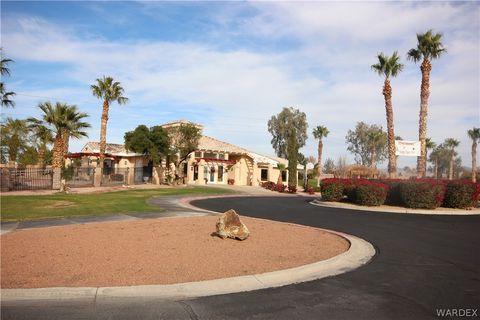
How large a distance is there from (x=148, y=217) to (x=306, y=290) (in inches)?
373

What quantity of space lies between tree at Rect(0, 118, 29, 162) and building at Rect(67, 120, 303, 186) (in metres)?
6.11

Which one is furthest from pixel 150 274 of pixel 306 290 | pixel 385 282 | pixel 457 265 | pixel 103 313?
pixel 457 265

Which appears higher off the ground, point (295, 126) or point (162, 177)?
point (295, 126)

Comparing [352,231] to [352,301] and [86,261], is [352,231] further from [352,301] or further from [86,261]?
[86,261]

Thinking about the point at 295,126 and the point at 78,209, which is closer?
the point at 78,209

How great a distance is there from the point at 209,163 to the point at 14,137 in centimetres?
2455

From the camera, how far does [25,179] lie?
1187 inches

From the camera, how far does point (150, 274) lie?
676 cm

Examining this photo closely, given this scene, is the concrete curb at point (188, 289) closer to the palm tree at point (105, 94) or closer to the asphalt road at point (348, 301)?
the asphalt road at point (348, 301)

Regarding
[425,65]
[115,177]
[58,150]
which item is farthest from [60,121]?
[425,65]

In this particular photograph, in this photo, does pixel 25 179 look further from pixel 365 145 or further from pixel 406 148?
pixel 365 145

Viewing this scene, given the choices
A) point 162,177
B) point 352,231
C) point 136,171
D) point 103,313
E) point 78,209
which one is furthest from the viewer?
point 136,171

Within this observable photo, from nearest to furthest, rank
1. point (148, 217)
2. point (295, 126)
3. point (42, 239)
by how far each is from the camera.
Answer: point (42, 239)
point (148, 217)
point (295, 126)

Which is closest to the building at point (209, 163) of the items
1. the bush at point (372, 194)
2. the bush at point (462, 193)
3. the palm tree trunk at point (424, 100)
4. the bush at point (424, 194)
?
the palm tree trunk at point (424, 100)
